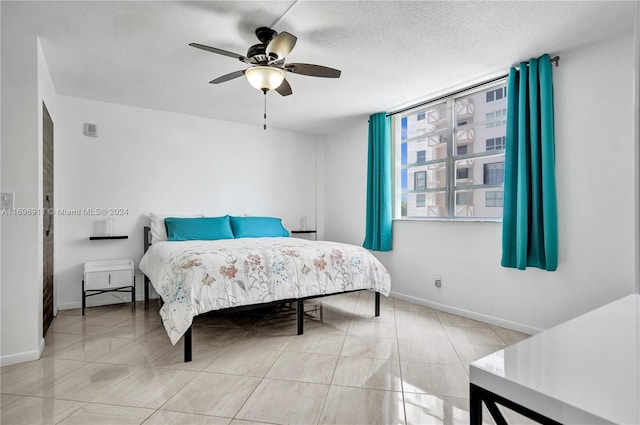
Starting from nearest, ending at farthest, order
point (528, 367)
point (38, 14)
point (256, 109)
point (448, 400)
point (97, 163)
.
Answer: point (528, 367) → point (448, 400) → point (38, 14) → point (97, 163) → point (256, 109)

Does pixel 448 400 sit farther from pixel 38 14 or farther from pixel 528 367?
pixel 38 14

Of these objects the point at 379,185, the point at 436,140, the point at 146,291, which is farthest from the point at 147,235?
the point at 436,140

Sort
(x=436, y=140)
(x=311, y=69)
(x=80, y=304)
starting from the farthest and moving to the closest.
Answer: (x=436, y=140), (x=80, y=304), (x=311, y=69)

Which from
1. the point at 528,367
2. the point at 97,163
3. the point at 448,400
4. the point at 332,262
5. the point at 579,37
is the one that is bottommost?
the point at 448,400

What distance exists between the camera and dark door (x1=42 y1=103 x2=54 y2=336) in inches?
115

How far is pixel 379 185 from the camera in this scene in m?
4.33

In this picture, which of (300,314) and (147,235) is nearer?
(300,314)

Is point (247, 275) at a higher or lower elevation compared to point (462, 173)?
lower

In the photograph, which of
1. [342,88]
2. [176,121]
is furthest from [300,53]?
[176,121]

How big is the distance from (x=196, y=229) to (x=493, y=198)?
3.22 m

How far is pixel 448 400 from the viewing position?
1.90 meters

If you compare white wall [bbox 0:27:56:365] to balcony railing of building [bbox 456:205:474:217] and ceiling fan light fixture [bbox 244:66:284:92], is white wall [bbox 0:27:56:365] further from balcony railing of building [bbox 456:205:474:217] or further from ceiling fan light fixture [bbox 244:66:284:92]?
balcony railing of building [bbox 456:205:474:217]

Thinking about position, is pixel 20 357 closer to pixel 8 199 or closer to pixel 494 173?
pixel 8 199

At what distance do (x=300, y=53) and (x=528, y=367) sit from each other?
9.20 ft
